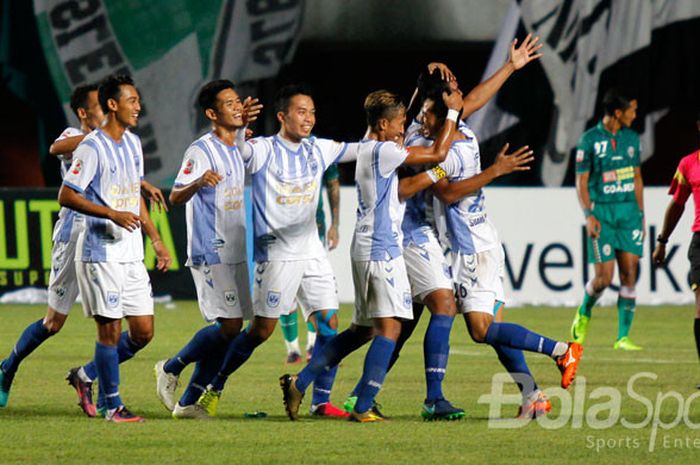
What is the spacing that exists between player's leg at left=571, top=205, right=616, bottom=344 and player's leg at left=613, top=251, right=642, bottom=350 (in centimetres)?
12

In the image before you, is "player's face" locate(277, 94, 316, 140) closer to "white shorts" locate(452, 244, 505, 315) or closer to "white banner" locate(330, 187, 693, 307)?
"white shorts" locate(452, 244, 505, 315)

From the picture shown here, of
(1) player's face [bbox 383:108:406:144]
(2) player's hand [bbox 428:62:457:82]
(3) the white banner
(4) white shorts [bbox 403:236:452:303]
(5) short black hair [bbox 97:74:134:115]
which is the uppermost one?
(2) player's hand [bbox 428:62:457:82]

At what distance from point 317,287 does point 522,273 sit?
8.98 m

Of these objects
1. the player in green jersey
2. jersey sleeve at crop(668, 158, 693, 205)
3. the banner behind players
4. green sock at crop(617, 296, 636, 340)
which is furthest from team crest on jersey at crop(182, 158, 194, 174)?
the banner behind players

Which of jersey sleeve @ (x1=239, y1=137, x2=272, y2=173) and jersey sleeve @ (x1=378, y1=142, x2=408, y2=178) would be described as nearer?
jersey sleeve @ (x1=378, y1=142, x2=408, y2=178)

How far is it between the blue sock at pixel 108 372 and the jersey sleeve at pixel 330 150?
1559mm

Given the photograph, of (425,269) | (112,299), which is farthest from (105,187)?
(425,269)

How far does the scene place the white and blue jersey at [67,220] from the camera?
907 centimetres

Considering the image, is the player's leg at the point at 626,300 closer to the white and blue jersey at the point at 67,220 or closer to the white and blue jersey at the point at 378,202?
the white and blue jersey at the point at 378,202

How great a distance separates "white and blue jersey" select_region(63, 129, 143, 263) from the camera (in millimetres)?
8078

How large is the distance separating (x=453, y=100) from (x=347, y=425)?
1854 millimetres

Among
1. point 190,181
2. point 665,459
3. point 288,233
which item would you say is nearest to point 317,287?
point 288,233

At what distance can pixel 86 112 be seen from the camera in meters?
9.28

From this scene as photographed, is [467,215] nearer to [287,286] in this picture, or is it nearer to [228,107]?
[287,286]
